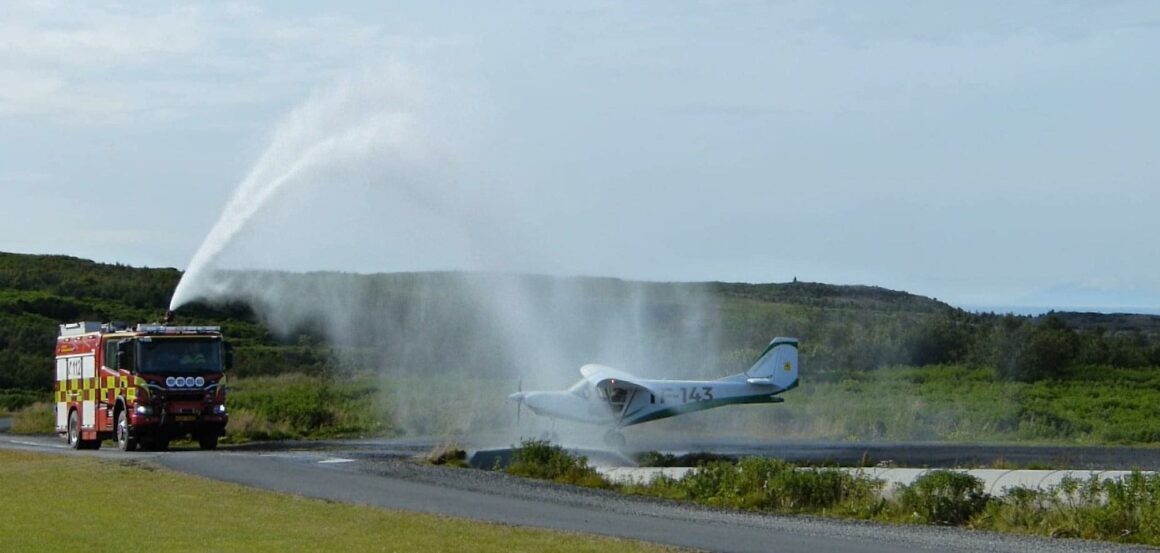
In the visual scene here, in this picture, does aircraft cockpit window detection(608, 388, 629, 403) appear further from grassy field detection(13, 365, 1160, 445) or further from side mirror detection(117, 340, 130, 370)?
side mirror detection(117, 340, 130, 370)

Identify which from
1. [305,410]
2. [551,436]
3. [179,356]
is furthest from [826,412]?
[179,356]

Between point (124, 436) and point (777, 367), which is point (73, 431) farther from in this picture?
point (777, 367)

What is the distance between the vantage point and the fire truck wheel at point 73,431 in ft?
113

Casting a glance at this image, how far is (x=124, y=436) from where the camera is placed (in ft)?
103

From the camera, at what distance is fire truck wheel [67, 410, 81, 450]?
34.3m

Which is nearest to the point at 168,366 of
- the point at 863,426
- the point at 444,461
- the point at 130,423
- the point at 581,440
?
the point at 130,423

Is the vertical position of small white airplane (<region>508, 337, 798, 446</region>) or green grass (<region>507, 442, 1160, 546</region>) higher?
small white airplane (<region>508, 337, 798, 446</region>)

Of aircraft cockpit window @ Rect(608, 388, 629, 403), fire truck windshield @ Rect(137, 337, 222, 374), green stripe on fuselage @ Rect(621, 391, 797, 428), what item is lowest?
green stripe on fuselage @ Rect(621, 391, 797, 428)

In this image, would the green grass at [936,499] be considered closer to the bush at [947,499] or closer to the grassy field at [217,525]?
the bush at [947,499]

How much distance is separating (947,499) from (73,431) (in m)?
23.6

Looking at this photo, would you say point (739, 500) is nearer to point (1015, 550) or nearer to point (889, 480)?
point (889, 480)

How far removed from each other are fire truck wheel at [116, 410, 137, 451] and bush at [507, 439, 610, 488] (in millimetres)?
9808

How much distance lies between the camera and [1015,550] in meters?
15.9

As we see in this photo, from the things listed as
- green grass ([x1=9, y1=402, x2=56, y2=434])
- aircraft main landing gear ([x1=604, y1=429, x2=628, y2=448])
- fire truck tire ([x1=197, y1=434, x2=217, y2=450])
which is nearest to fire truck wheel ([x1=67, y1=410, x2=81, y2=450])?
fire truck tire ([x1=197, y1=434, x2=217, y2=450])
